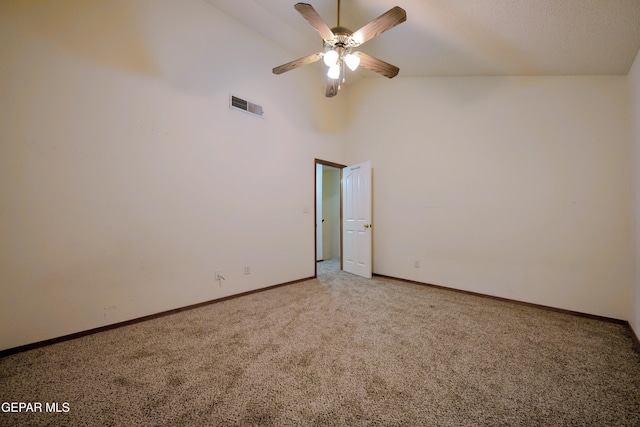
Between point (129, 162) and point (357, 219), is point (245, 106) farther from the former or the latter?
point (357, 219)

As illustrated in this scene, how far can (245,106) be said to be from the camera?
10.7 ft

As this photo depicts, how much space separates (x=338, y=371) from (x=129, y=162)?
8.93 feet

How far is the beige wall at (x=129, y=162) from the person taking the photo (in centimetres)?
194

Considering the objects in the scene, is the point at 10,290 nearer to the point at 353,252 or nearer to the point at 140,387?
the point at 140,387

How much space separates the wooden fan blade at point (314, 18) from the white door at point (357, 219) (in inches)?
90.0

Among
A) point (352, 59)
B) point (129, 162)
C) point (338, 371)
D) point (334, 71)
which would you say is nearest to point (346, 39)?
point (352, 59)

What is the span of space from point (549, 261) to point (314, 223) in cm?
315

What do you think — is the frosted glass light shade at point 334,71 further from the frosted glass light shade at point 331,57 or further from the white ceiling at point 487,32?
the white ceiling at point 487,32

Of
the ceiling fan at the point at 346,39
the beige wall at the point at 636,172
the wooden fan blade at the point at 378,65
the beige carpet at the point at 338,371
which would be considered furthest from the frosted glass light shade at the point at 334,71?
the beige wall at the point at 636,172

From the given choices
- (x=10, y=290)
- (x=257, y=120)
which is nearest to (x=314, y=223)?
(x=257, y=120)

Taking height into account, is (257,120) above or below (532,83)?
below

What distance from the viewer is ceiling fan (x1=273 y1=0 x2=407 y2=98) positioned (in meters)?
1.88

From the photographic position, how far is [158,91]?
8.40ft

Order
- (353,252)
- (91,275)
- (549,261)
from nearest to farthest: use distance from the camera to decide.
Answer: (91,275) < (549,261) < (353,252)
